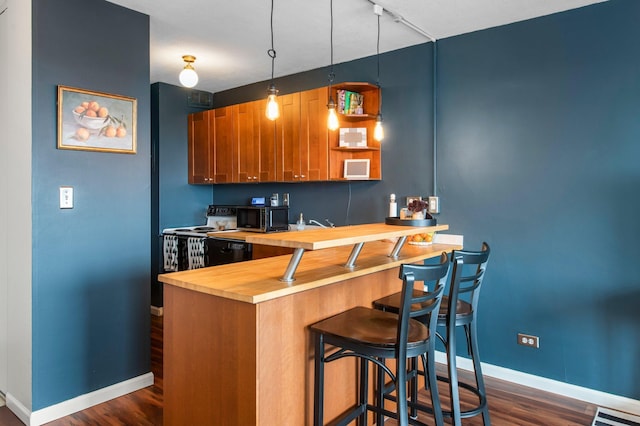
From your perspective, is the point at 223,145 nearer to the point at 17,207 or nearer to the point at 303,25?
the point at 303,25

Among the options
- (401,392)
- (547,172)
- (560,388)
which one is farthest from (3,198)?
(560,388)

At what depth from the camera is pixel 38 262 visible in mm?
2590

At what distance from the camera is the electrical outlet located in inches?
123

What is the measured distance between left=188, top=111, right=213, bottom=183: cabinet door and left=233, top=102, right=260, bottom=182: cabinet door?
47 centimetres

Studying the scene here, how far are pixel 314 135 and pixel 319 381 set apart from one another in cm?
265

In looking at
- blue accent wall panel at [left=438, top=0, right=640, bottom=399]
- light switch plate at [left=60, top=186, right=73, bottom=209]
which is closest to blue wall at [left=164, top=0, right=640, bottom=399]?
blue accent wall panel at [left=438, top=0, right=640, bottom=399]

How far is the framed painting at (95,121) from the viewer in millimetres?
2686

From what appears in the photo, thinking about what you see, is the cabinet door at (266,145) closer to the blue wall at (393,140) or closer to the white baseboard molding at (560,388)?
the blue wall at (393,140)

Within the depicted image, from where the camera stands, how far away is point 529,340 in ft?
10.3

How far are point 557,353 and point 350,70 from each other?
306cm

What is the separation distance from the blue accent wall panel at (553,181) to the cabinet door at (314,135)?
3.52ft

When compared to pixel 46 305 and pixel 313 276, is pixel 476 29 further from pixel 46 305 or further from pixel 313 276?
pixel 46 305

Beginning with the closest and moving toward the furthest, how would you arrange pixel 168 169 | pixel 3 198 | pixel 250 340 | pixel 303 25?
pixel 250 340
pixel 3 198
pixel 303 25
pixel 168 169

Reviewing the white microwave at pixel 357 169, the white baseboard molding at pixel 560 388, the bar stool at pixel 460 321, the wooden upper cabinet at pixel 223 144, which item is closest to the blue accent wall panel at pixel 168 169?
the wooden upper cabinet at pixel 223 144
